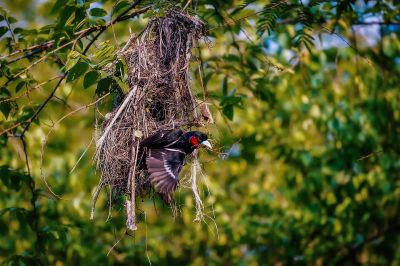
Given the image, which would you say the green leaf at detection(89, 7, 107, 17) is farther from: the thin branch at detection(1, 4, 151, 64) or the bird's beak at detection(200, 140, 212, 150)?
the bird's beak at detection(200, 140, 212, 150)

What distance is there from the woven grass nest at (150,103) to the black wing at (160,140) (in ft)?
0.16

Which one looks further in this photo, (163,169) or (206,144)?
(206,144)

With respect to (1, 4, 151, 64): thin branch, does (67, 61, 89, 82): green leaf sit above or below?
above

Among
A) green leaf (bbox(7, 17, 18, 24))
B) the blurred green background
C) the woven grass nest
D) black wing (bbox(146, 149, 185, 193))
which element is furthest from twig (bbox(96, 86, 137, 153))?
the blurred green background

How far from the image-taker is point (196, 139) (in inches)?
125

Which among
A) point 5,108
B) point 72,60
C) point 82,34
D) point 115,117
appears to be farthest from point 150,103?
point 5,108

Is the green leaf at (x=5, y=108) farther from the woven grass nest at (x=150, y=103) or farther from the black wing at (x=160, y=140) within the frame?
the black wing at (x=160, y=140)

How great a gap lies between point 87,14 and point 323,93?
312 centimetres

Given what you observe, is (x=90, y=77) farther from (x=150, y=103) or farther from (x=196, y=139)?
(x=196, y=139)

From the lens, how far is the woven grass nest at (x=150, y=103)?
303cm

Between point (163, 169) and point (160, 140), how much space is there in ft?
0.57

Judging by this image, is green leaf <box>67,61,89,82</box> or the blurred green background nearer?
green leaf <box>67,61,89,82</box>

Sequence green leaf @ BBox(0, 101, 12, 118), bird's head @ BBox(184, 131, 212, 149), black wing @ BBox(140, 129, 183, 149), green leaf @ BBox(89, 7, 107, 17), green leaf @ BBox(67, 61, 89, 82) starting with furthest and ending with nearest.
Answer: green leaf @ BBox(0, 101, 12, 118)
green leaf @ BBox(89, 7, 107, 17)
bird's head @ BBox(184, 131, 212, 149)
black wing @ BBox(140, 129, 183, 149)
green leaf @ BBox(67, 61, 89, 82)

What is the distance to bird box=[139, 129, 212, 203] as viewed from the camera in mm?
2875
